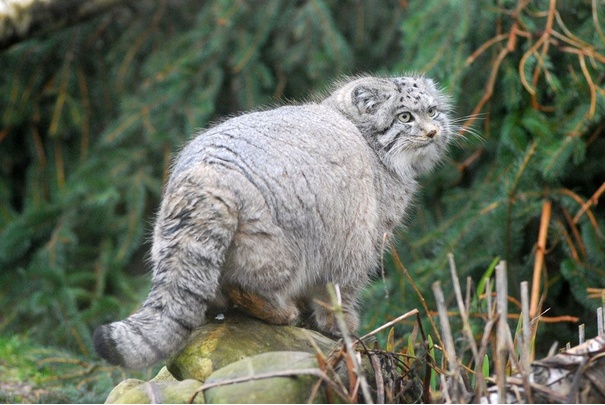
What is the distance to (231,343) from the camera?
3.95m

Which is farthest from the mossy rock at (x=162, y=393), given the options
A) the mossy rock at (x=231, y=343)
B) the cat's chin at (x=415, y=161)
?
the cat's chin at (x=415, y=161)

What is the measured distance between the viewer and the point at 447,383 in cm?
323

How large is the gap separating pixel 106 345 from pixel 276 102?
4.07 meters

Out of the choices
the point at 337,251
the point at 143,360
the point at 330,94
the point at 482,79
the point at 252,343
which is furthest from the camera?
the point at 482,79

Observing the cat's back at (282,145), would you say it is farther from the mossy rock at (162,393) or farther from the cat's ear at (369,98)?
the mossy rock at (162,393)

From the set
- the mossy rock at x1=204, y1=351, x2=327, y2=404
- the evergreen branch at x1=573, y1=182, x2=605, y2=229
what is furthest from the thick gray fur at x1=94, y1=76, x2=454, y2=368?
the evergreen branch at x1=573, y1=182, x2=605, y2=229

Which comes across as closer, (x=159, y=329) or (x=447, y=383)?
(x=447, y=383)

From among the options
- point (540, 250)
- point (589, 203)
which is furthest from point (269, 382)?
point (589, 203)

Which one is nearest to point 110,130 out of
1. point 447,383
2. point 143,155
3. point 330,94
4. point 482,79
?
point 143,155

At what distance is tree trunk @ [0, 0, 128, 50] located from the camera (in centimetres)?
654

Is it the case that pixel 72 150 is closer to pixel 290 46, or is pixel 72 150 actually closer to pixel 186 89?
pixel 186 89

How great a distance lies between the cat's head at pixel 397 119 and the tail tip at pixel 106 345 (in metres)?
2.05

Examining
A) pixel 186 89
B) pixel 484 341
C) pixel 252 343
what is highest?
pixel 186 89

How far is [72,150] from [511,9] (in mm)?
4275
